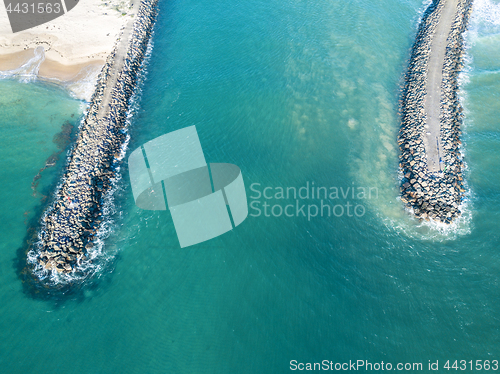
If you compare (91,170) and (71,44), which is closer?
(91,170)

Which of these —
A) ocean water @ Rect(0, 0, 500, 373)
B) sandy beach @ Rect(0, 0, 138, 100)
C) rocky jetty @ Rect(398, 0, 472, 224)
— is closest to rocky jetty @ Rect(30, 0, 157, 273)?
ocean water @ Rect(0, 0, 500, 373)

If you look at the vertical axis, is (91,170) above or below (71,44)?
below

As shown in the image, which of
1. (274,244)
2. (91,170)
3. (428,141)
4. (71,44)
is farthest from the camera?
(71,44)

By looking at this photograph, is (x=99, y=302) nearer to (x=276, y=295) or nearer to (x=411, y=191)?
(x=276, y=295)

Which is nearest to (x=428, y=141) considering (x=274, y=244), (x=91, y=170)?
(x=274, y=244)

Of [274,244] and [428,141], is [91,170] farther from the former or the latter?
[428,141]

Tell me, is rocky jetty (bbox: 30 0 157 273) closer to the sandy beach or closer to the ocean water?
the ocean water
